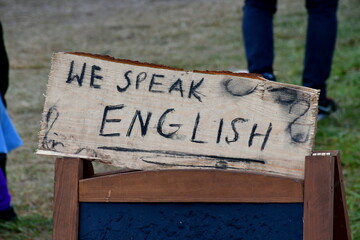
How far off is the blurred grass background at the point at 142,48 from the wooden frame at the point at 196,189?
126 centimetres

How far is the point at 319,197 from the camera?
4.83 ft

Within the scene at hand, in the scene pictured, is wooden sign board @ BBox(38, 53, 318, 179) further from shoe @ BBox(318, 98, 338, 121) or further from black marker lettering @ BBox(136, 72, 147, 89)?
shoe @ BBox(318, 98, 338, 121)

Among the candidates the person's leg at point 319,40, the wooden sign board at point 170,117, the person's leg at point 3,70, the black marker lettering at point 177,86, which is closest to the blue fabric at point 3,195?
the person's leg at point 3,70

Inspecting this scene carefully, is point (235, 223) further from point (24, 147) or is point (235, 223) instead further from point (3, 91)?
point (24, 147)

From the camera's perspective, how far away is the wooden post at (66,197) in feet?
5.15

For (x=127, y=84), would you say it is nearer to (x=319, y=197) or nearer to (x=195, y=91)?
(x=195, y=91)

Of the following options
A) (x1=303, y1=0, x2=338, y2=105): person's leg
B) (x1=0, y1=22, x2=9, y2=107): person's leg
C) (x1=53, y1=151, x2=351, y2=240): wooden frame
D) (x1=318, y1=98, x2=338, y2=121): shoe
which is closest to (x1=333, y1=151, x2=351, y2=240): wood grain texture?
(x1=53, y1=151, x2=351, y2=240): wooden frame

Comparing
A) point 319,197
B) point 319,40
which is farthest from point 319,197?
point 319,40

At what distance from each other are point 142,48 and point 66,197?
18.2ft

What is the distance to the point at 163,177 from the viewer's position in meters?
1.54

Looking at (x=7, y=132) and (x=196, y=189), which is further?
(x=7, y=132)

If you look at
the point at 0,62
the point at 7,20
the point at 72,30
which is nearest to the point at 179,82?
the point at 0,62

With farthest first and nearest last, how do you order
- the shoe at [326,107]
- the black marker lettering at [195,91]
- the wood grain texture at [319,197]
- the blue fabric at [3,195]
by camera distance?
the shoe at [326,107] → the blue fabric at [3,195] → the black marker lettering at [195,91] → the wood grain texture at [319,197]

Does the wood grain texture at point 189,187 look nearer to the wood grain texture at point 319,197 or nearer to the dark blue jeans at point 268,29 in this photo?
the wood grain texture at point 319,197
